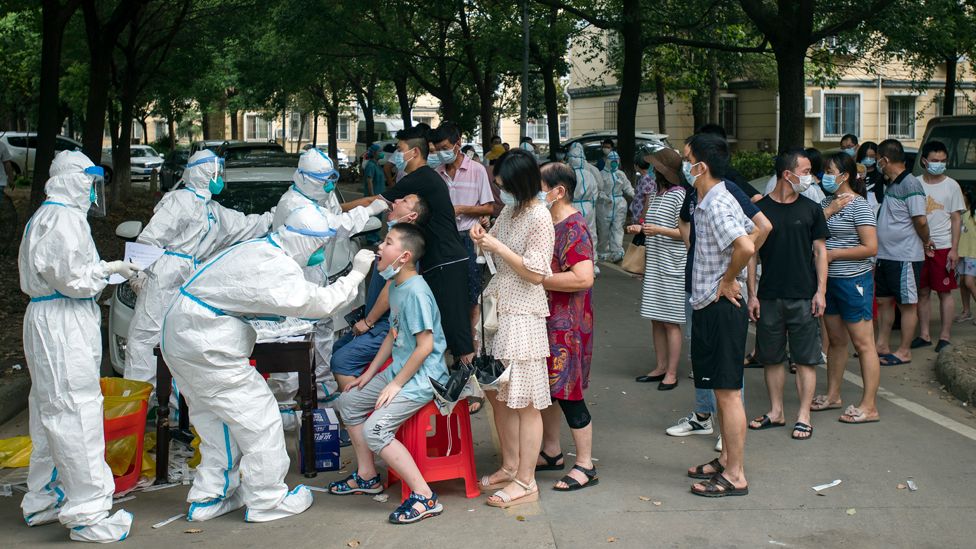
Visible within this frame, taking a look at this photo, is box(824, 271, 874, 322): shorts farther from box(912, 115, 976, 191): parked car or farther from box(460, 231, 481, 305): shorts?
box(912, 115, 976, 191): parked car

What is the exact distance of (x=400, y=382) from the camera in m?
5.43

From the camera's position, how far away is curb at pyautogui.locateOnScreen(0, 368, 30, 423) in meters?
7.52

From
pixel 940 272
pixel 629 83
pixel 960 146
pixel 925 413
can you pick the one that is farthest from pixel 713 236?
pixel 629 83

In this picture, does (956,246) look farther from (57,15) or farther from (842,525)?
(57,15)

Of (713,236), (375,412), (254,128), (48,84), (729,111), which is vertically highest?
(254,128)

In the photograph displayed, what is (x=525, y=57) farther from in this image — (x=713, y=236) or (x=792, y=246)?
(x=713, y=236)

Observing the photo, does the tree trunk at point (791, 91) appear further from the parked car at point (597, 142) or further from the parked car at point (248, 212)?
the parked car at point (597, 142)

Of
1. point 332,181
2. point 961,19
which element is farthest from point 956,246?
point 961,19

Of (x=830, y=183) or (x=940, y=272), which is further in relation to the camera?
(x=940, y=272)

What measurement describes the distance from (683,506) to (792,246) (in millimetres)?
1965

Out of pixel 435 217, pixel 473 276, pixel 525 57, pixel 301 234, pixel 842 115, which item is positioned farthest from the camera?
pixel 842 115

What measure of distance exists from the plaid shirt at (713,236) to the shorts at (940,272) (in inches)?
175

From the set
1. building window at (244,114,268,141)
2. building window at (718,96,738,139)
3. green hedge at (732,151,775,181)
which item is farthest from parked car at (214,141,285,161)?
building window at (244,114,268,141)

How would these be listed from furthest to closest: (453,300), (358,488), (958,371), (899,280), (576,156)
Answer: (576,156) → (899,280) → (958,371) → (453,300) → (358,488)
